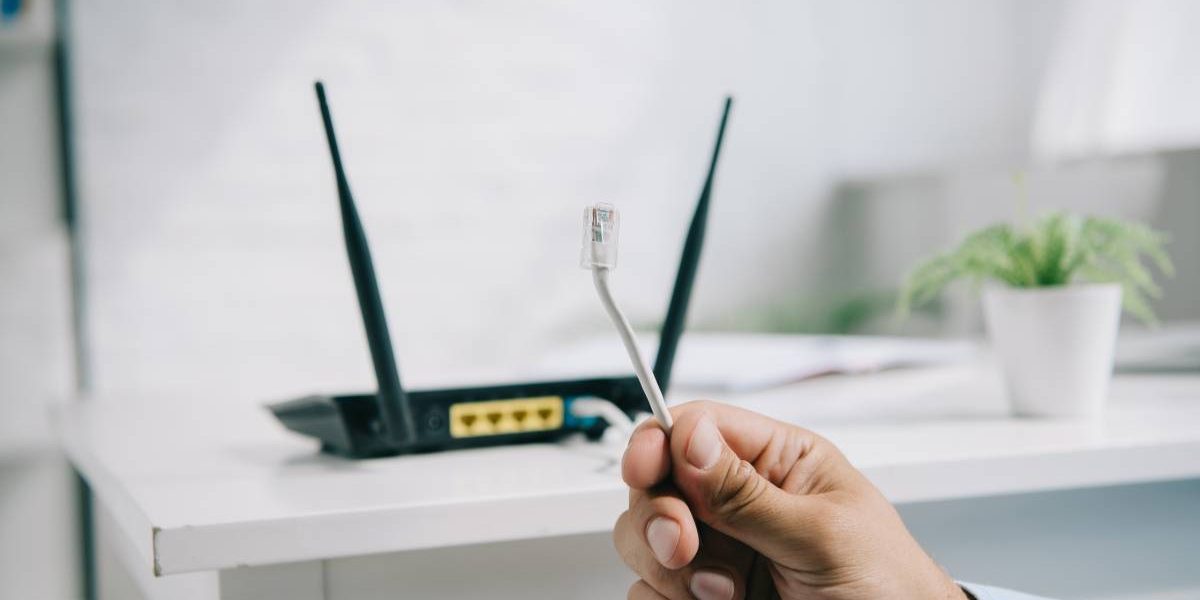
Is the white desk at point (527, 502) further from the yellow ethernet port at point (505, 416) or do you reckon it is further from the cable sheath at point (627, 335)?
the cable sheath at point (627, 335)

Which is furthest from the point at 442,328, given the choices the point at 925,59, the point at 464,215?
the point at 925,59

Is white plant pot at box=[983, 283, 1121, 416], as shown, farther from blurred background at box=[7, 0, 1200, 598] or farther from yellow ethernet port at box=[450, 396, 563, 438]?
blurred background at box=[7, 0, 1200, 598]

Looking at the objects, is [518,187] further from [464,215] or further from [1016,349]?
[1016,349]

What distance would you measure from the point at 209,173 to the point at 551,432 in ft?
3.85

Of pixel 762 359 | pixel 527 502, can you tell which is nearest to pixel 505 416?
pixel 527 502

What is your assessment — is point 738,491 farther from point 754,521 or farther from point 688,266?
point 688,266

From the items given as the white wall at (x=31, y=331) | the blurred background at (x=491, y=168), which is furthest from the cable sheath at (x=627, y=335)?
the white wall at (x=31, y=331)

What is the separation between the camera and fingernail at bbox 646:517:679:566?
0.39 meters

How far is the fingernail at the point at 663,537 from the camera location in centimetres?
39

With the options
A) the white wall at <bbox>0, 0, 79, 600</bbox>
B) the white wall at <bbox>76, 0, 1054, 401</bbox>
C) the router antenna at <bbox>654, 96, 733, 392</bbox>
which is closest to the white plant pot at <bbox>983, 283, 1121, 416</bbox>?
the router antenna at <bbox>654, 96, 733, 392</bbox>

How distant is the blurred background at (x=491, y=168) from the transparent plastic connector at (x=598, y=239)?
93 cm

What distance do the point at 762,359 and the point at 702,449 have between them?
77 centimetres

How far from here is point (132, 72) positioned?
1.60 metres

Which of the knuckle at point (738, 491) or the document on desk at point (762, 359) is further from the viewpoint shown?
the document on desk at point (762, 359)
